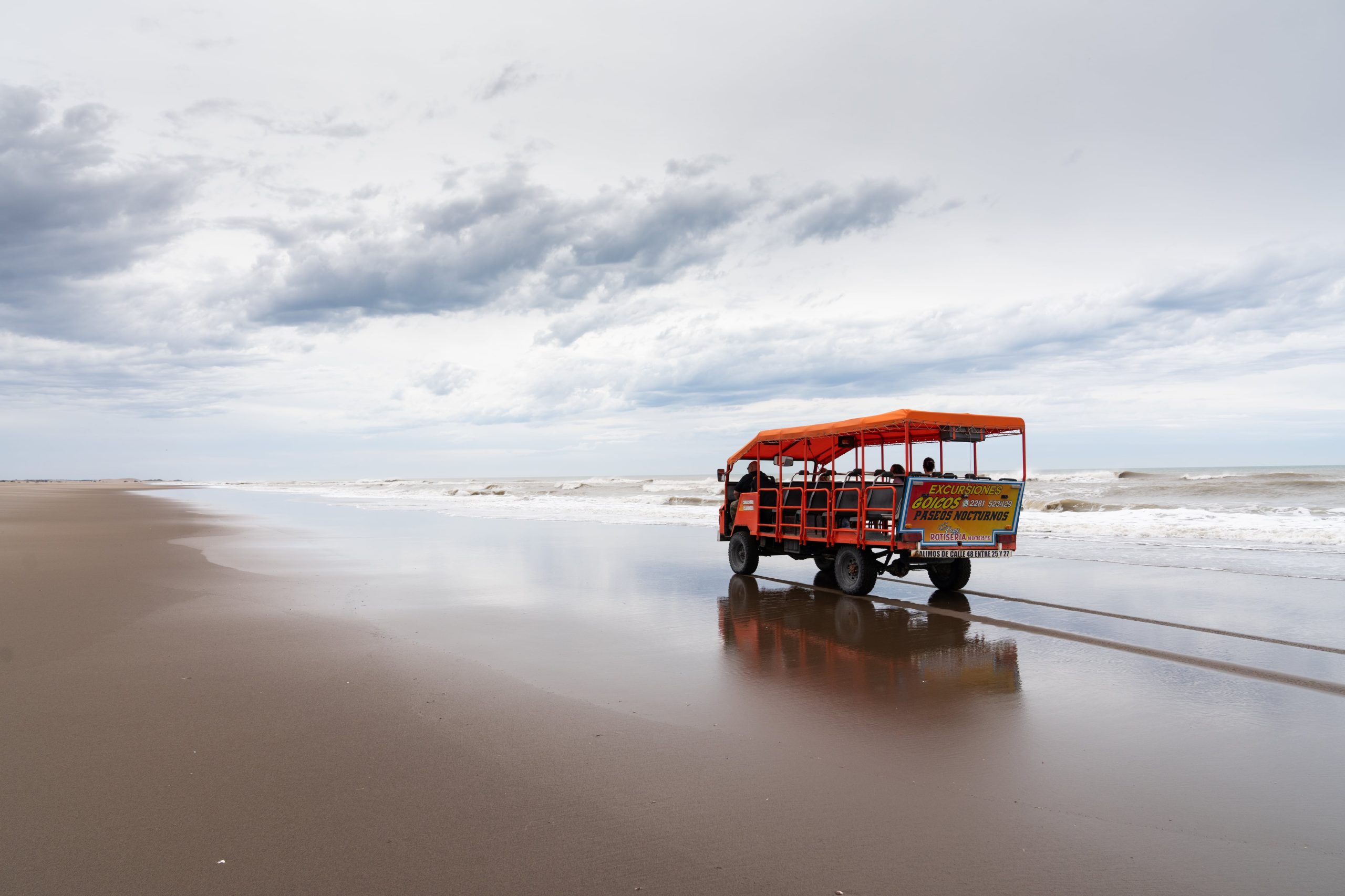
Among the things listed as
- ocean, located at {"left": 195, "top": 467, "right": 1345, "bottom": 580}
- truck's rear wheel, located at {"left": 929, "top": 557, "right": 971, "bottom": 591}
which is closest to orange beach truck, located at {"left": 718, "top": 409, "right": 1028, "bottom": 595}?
truck's rear wheel, located at {"left": 929, "top": 557, "right": 971, "bottom": 591}

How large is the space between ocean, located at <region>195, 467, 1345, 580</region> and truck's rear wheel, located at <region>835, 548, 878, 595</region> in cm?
643

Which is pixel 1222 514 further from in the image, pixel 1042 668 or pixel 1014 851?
pixel 1014 851

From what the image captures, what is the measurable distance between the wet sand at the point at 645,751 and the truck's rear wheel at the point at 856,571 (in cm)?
108

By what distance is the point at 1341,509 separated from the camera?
2527 cm

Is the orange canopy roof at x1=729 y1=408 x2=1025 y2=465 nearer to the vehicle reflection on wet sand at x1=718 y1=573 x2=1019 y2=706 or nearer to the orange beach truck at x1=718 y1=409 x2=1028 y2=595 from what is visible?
the orange beach truck at x1=718 y1=409 x2=1028 y2=595

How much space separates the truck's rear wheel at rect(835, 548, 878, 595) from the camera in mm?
11578

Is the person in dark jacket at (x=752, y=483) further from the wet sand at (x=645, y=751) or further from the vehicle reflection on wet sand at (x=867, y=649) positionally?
the wet sand at (x=645, y=751)

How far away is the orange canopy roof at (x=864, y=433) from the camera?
11.0m

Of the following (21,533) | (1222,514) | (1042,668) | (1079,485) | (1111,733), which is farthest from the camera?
(1079,485)

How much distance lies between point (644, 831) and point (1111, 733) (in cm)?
348

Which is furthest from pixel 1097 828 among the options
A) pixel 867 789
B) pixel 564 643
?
pixel 564 643

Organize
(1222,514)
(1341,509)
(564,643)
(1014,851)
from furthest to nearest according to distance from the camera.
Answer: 1. (1341,509)
2. (1222,514)
3. (564,643)
4. (1014,851)

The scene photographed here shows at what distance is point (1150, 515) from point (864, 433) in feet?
54.2

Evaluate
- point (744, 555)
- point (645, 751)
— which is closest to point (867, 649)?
point (645, 751)
